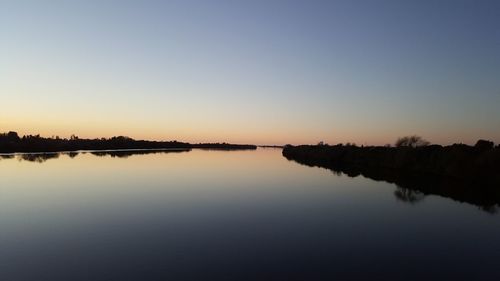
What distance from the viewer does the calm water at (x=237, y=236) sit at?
10.2 meters

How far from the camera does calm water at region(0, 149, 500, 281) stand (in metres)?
10.2

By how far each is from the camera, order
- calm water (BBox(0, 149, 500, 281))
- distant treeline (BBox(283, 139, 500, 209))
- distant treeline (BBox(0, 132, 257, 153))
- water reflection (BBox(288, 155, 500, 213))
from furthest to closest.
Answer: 1. distant treeline (BBox(0, 132, 257, 153))
2. distant treeline (BBox(283, 139, 500, 209))
3. water reflection (BBox(288, 155, 500, 213))
4. calm water (BBox(0, 149, 500, 281))

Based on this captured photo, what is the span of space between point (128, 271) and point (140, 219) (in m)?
6.72

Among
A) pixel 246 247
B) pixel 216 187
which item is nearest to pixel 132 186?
pixel 216 187

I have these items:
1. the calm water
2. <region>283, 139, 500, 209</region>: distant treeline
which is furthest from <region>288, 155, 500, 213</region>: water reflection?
the calm water

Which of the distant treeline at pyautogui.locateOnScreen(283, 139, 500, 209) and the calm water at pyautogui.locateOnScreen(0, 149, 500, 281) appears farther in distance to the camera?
the distant treeline at pyautogui.locateOnScreen(283, 139, 500, 209)

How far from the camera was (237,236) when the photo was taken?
45.1 feet

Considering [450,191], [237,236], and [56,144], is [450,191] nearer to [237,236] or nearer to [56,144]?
[237,236]

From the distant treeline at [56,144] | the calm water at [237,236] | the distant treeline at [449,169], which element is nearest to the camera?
the calm water at [237,236]

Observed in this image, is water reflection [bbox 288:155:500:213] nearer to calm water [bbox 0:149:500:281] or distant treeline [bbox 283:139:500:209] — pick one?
distant treeline [bbox 283:139:500:209]

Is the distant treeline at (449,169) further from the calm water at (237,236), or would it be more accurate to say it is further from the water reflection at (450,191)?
the calm water at (237,236)

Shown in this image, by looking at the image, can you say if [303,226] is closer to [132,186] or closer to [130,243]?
[130,243]

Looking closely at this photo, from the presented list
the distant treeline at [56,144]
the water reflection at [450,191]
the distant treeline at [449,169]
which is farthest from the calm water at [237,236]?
the distant treeline at [56,144]

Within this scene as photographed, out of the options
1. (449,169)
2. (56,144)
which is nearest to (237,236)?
(449,169)
